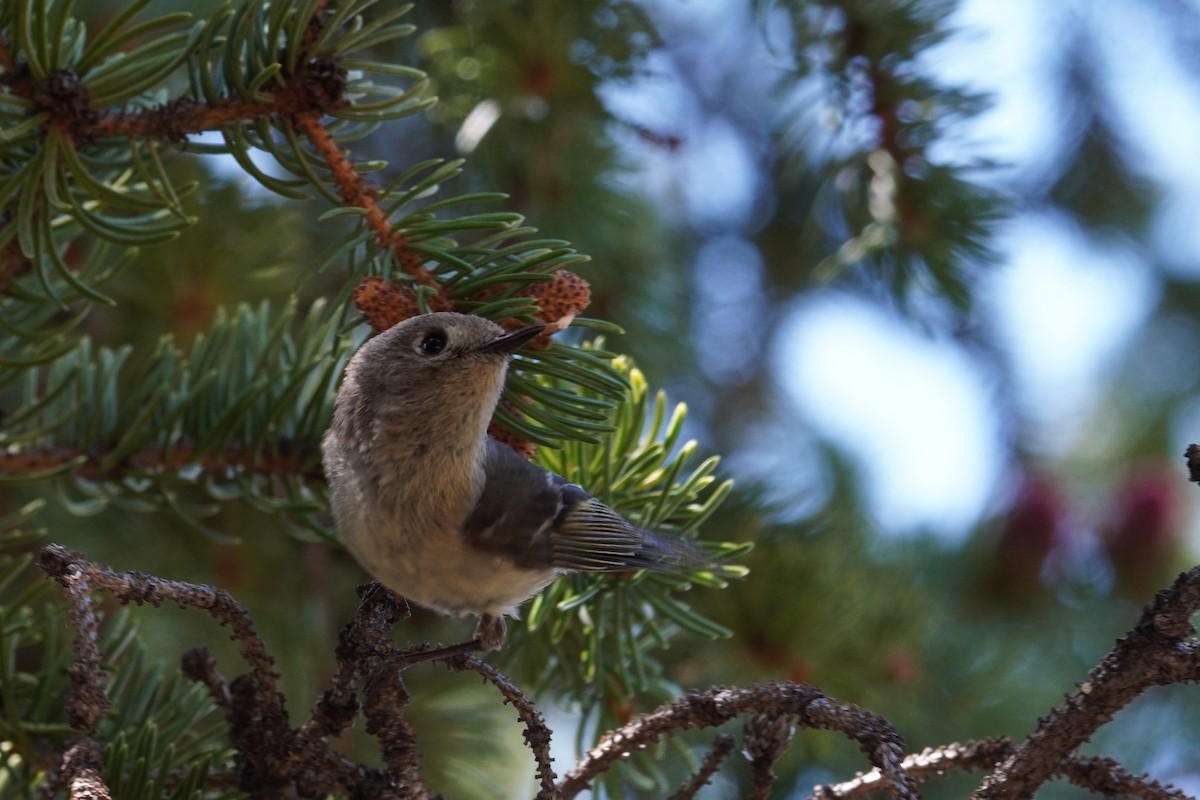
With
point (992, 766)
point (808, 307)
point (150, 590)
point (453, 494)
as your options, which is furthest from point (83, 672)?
point (808, 307)

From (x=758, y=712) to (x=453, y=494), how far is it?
46 centimetres

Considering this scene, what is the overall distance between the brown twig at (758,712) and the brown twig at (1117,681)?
7 centimetres

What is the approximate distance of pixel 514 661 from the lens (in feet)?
5.15

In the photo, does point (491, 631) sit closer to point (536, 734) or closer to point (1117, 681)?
point (536, 734)

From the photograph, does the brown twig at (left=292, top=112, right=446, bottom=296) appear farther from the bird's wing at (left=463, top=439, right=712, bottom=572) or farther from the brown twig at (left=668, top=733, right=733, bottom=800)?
the brown twig at (left=668, top=733, right=733, bottom=800)

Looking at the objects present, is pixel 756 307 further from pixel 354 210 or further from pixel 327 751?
pixel 327 751

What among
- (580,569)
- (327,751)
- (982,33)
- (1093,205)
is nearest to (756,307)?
(1093,205)

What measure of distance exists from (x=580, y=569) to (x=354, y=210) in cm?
44

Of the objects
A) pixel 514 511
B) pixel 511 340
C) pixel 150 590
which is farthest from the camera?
pixel 514 511

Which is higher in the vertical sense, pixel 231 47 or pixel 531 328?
pixel 231 47

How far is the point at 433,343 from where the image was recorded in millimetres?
1371

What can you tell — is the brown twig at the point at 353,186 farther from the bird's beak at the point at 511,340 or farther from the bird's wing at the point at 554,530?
the bird's wing at the point at 554,530

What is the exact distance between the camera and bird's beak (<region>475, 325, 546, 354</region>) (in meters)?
1.27

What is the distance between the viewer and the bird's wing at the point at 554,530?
1353mm
